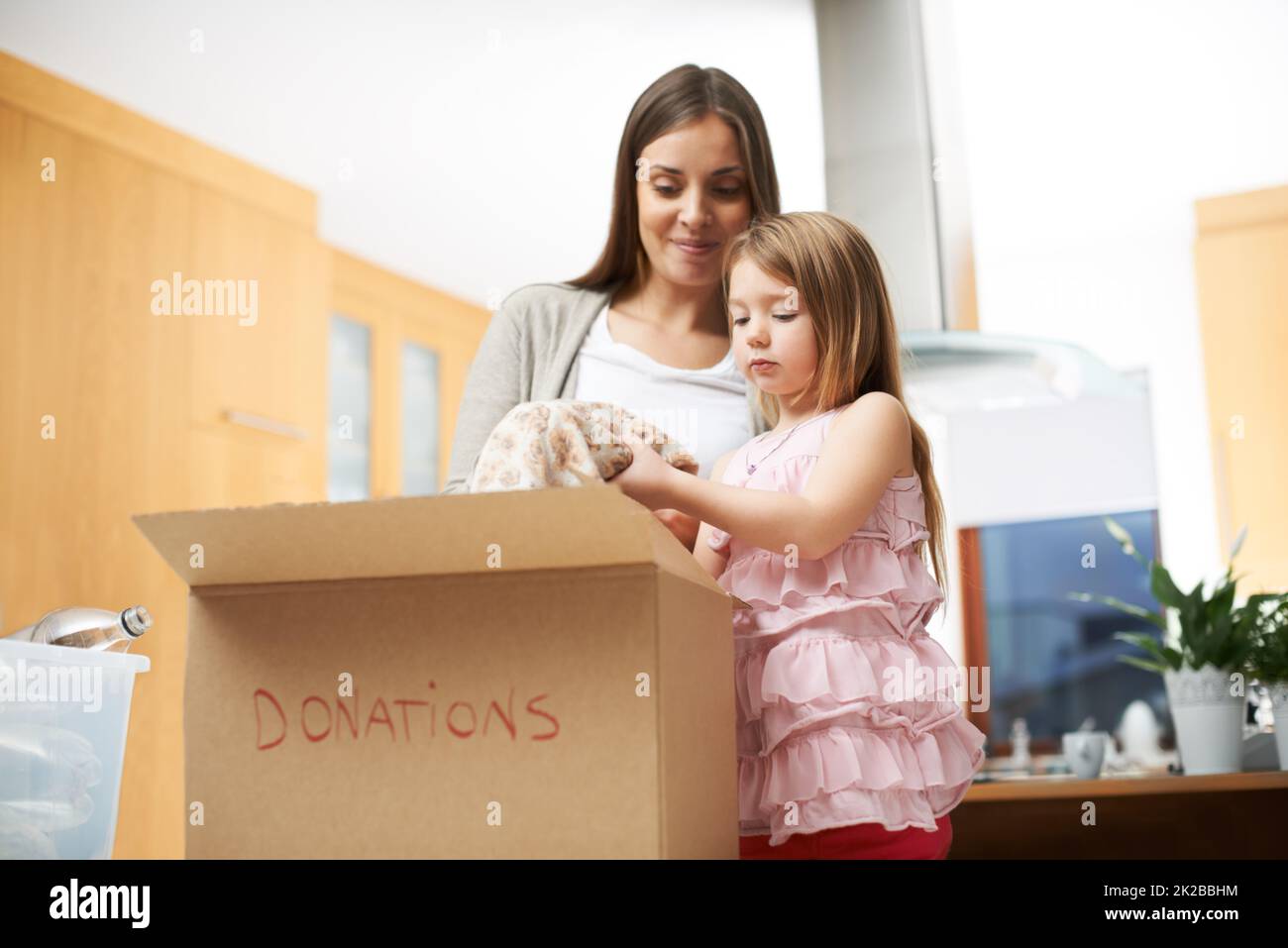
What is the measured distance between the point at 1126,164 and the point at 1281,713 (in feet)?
8.06

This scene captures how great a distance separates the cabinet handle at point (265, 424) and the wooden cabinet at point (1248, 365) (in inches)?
109

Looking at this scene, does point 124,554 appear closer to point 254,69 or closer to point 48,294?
point 48,294

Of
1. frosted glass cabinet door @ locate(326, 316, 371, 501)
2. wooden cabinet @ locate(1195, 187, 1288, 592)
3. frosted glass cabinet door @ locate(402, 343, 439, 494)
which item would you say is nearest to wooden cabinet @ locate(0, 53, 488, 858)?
frosted glass cabinet door @ locate(326, 316, 371, 501)

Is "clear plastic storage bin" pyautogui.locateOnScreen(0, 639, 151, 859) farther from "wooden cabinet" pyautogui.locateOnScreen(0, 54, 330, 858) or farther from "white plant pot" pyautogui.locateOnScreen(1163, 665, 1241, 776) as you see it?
"wooden cabinet" pyautogui.locateOnScreen(0, 54, 330, 858)

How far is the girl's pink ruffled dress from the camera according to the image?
36.3 inches

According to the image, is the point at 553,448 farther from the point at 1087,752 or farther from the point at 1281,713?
the point at 1087,752

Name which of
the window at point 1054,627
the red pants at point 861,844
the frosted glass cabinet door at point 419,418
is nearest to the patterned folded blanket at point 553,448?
the red pants at point 861,844

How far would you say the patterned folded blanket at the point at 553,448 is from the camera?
817mm

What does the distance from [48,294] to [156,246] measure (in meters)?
0.35

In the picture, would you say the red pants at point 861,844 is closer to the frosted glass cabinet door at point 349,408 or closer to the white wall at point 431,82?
the white wall at point 431,82

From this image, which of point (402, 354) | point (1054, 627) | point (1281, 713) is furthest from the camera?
point (1054, 627)

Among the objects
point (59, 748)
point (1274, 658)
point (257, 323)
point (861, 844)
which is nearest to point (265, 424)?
point (257, 323)

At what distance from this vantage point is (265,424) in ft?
11.8

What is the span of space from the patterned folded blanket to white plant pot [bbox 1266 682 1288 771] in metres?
1.47
